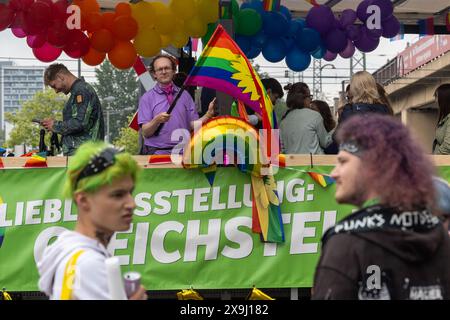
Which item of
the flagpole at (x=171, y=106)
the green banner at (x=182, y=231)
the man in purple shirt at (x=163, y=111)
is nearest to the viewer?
the green banner at (x=182, y=231)

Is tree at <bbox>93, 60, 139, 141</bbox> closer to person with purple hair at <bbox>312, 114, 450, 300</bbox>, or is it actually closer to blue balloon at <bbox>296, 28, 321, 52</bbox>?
blue balloon at <bbox>296, 28, 321, 52</bbox>

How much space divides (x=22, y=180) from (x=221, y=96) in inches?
75.3

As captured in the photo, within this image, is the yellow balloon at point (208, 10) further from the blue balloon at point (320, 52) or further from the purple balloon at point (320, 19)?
the blue balloon at point (320, 52)

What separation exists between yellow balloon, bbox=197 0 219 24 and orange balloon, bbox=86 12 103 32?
1.07 meters

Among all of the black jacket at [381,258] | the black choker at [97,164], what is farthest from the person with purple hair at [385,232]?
the black choker at [97,164]

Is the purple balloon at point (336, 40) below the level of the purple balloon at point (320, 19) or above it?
below

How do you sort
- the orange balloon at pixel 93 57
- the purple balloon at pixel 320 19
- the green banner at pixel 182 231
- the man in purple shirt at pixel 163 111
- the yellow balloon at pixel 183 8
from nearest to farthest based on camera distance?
the green banner at pixel 182 231
the man in purple shirt at pixel 163 111
the yellow balloon at pixel 183 8
the orange balloon at pixel 93 57
the purple balloon at pixel 320 19

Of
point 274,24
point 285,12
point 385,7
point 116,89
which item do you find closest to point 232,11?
point 274,24

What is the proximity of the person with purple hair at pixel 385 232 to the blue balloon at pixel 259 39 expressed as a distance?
7.76m

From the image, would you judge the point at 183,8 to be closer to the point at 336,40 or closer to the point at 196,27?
the point at 196,27

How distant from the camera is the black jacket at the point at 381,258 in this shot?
3088mm

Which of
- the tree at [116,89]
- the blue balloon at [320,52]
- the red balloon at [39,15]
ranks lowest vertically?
the blue balloon at [320,52]

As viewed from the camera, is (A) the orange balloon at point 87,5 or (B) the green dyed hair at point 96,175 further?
(A) the orange balloon at point 87,5

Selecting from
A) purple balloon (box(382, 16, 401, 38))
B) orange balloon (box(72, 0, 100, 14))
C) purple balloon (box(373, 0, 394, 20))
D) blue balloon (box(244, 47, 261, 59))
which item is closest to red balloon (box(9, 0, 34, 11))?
orange balloon (box(72, 0, 100, 14))
